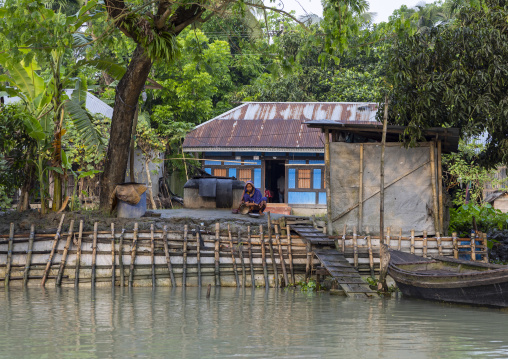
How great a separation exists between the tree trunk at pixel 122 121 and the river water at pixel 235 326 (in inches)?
133

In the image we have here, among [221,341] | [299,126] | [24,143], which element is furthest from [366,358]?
[299,126]

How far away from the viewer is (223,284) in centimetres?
1323

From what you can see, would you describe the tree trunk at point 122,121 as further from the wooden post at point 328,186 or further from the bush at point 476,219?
the bush at point 476,219

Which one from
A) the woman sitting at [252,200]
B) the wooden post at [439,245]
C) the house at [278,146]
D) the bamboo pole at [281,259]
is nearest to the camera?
the bamboo pole at [281,259]

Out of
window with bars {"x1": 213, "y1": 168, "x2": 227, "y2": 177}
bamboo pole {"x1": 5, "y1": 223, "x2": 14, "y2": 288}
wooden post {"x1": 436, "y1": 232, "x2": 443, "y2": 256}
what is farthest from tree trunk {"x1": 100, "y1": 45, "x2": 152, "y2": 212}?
window with bars {"x1": 213, "y1": 168, "x2": 227, "y2": 177}

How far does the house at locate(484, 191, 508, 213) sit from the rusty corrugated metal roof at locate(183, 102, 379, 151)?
6.77 m

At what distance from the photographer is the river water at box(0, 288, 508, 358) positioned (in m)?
7.03

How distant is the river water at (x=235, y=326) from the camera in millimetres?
7027

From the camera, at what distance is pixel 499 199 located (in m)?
27.3

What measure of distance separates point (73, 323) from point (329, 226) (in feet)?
23.3

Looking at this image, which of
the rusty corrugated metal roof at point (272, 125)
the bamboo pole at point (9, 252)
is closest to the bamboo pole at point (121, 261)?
the bamboo pole at point (9, 252)

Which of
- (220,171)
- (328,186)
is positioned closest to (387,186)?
(328,186)

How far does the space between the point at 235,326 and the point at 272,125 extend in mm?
17316

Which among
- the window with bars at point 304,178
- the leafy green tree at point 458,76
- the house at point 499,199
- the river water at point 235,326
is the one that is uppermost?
the leafy green tree at point 458,76
